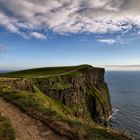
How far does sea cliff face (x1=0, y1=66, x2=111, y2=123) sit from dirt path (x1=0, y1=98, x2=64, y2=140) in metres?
29.4

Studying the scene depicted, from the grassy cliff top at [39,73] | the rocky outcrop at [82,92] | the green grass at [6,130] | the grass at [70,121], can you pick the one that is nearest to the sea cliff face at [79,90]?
the rocky outcrop at [82,92]

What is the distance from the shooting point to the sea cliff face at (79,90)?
230 feet

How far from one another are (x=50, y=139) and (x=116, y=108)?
4677 inches

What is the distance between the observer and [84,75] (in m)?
108

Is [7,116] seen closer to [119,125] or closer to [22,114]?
[22,114]

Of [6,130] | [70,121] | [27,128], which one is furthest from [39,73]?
[6,130]

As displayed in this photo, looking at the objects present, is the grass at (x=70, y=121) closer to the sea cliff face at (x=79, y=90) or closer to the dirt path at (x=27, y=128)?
the dirt path at (x=27, y=128)

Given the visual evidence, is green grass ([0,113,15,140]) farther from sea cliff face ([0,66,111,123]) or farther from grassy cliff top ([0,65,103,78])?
grassy cliff top ([0,65,103,78])

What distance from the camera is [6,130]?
1512 centimetres

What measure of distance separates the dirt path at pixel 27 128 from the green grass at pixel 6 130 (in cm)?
39

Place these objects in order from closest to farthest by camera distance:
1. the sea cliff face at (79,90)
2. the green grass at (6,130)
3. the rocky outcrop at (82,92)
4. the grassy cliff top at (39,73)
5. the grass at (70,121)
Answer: the green grass at (6,130)
the grass at (70,121)
the sea cliff face at (79,90)
the rocky outcrop at (82,92)
the grassy cliff top at (39,73)

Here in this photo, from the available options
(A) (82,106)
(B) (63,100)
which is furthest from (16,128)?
(A) (82,106)

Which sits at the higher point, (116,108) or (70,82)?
(70,82)

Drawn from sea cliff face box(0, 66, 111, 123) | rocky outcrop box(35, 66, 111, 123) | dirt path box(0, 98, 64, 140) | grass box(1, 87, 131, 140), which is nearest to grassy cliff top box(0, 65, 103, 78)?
sea cliff face box(0, 66, 111, 123)
